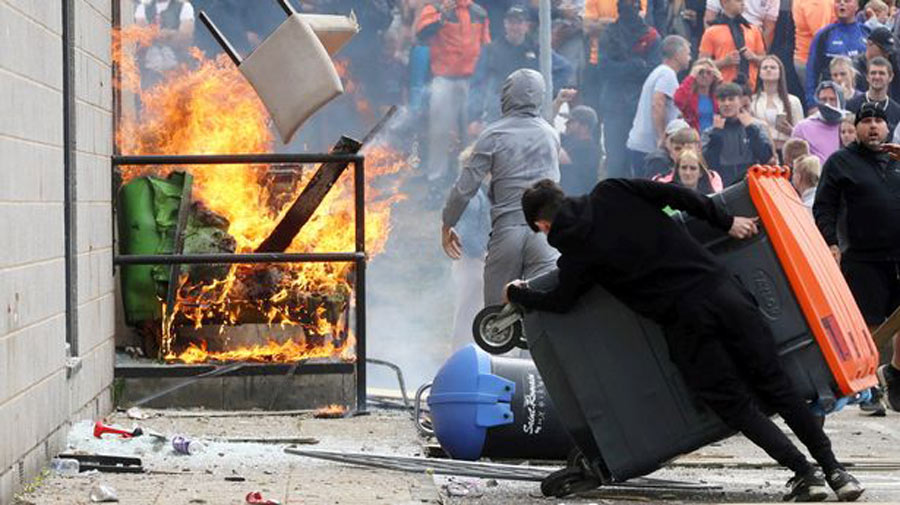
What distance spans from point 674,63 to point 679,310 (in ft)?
32.6

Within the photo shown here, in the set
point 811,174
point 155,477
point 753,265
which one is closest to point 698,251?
point 753,265

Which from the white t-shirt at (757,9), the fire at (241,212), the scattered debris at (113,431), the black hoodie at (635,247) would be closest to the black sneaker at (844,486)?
the black hoodie at (635,247)

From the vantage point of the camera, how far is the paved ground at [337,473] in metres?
8.02

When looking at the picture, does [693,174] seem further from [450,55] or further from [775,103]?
[450,55]

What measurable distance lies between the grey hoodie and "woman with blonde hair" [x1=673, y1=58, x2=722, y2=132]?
17.6 feet

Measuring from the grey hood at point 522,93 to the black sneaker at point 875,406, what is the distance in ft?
8.37

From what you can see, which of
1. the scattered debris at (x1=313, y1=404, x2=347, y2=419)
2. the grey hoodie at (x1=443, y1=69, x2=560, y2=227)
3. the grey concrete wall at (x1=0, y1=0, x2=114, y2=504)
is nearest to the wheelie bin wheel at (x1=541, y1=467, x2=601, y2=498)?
the grey concrete wall at (x1=0, y1=0, x2=114, y2=504)

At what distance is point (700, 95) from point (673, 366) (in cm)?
942

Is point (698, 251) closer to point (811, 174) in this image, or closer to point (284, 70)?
point (284, 70)

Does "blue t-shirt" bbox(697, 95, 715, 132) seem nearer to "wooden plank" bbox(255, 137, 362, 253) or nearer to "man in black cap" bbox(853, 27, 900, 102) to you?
"man in black cap" bbox(853, 27, 900, 102)

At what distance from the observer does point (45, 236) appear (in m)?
8.59

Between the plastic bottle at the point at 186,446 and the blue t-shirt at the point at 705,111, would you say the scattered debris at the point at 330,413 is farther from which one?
the blue t-shirt at the point at 705,111

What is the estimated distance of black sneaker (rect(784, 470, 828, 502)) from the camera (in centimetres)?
806

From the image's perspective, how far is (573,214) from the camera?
8.11m
